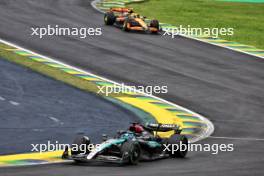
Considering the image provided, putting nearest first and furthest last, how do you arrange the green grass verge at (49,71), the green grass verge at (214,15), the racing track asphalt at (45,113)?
the racing track asphalt at (45,113) < the green grass verge at (49,71) < the green grass verge at (214,15)

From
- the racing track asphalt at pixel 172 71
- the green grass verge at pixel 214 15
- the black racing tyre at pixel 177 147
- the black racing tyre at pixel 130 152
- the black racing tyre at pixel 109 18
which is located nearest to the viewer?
the black racing tyre at pixel 130 152

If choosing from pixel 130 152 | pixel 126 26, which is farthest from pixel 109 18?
pixel 130 152

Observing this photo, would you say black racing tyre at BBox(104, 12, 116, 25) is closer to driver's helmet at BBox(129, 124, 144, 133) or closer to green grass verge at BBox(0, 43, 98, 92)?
green grass verge at BBox(0, 43, 98, 92)

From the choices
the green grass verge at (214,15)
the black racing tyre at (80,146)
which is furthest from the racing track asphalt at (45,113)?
the green grass verge at (214,15)

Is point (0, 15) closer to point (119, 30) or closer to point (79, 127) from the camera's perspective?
point (119, 30)

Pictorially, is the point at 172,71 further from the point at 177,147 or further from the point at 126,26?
the point at 177,147

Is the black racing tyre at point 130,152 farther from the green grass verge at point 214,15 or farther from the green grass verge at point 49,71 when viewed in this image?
the green grass verge at point 214,15

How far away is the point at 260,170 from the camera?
18.0 meters

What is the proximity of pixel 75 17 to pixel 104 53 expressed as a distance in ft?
26.2

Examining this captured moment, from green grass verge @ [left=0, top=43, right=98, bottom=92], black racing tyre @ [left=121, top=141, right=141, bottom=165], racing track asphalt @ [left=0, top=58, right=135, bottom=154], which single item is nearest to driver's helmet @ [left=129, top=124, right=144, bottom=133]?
black racing tyre @ [left=121, top=141, right=141, bottom=165]

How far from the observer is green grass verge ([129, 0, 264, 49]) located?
42.3m

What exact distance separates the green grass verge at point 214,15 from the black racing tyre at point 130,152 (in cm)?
2171

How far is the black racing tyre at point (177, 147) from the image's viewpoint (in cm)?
1988

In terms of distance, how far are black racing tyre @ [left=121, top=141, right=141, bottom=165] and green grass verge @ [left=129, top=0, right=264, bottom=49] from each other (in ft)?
71.2
